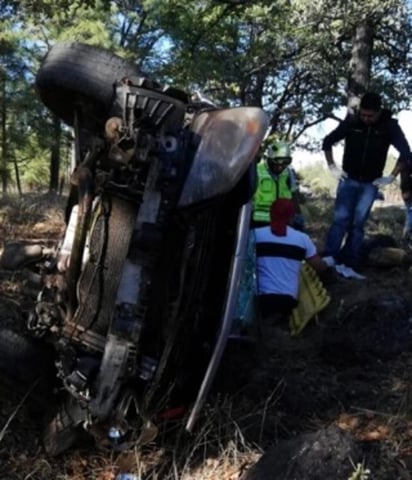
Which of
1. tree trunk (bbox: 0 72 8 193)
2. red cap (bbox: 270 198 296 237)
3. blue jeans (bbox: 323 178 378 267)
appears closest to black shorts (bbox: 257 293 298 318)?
red cap (bbox: 270 198 296 237)

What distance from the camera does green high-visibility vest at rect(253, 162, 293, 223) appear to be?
5.87 meters

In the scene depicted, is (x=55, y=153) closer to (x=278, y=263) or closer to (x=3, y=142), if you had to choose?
(x=3, y=142)

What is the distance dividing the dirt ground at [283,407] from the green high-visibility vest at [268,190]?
1.04 metres

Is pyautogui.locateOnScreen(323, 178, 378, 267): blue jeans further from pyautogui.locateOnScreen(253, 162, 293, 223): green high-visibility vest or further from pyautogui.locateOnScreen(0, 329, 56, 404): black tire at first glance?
pyautogui.locateOnScreen(0, 329, 56, 404): black tire

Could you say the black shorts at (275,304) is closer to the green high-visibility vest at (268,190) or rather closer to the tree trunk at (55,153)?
the green high-visibility vest at (268,190)

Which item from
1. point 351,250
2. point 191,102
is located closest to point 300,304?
point 351,250

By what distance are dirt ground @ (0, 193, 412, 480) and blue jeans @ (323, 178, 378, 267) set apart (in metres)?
0.88

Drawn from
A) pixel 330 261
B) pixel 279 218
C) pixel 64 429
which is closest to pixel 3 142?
pixel 330 261

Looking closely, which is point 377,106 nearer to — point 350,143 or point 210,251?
point 350,143

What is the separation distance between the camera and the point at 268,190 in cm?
593

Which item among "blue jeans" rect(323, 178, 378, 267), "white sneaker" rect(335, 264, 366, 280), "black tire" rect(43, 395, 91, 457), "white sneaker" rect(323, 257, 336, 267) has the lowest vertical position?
"black tire" rect(43, 395, 91, 457)

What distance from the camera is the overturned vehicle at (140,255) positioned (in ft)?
9.48

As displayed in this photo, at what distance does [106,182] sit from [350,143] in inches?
140

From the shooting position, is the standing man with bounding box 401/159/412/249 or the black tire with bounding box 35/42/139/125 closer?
the black tire with bounding box 35/42/139/125
